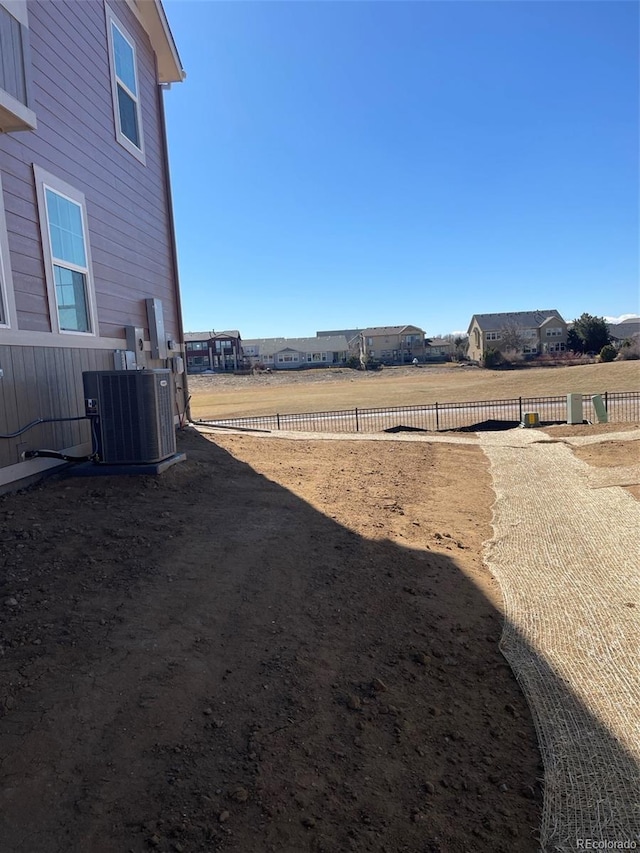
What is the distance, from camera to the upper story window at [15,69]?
16.6 feet

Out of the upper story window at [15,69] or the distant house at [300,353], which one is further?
the distant house at [300,353]

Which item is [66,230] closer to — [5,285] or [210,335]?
[5,285]

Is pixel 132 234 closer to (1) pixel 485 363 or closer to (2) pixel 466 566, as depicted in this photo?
(2) pixel 466 566

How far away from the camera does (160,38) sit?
10.3 metres

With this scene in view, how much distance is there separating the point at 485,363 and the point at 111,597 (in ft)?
205

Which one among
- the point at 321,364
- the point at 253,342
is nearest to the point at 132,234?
the point at 321,364

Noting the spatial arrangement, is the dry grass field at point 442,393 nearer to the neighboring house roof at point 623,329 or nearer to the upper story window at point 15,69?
the upper story window at point 15,69

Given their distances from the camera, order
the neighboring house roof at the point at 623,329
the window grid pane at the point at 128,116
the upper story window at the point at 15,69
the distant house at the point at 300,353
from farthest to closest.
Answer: the distant house at the point at 300,353, the neighboring house roof at the point at 623,329, the window grid pane at the point at 128,116, the upper story window at the point at 15,69

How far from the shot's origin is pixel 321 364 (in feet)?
287

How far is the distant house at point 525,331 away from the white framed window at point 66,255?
72.5 meters

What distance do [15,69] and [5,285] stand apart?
2019 millimetres

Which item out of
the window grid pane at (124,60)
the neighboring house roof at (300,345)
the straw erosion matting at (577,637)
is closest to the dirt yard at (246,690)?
the straw erosion matting at (577,637)

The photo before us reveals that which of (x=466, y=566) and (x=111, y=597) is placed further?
(x=466, y=566)

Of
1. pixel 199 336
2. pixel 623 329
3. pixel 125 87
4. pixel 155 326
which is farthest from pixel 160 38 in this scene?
pixel 623 329
